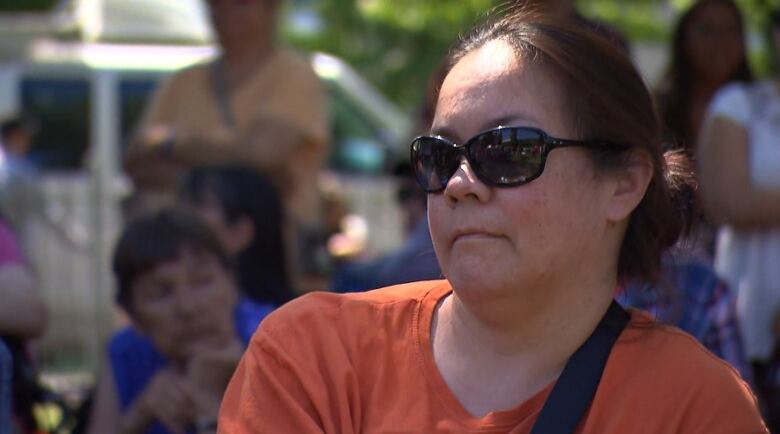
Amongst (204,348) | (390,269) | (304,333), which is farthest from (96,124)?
(304,333)

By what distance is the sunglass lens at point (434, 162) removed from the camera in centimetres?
255

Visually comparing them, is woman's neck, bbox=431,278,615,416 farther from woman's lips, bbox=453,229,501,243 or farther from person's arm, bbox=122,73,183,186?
person's arm, bbox=122,73,183,186

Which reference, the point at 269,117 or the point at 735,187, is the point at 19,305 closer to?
the point at 269,117

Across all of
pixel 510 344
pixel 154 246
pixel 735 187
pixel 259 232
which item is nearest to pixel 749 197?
pixel 735 187

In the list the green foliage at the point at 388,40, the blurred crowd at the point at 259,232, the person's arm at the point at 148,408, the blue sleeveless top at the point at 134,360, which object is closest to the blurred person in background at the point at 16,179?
the blurred crowd at the point at 259,232

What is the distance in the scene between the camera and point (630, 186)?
8.71 feet

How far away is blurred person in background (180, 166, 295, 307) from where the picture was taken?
16.0 feet

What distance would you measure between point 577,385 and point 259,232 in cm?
264

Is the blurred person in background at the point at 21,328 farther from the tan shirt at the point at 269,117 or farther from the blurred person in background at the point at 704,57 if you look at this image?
the blurred person in background at the point at 704,57

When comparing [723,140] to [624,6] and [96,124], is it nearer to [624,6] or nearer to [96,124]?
[96,124]

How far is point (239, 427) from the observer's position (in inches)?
99.1

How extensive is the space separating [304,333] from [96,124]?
7.77 meters

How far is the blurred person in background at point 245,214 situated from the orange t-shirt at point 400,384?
2189 millimetres

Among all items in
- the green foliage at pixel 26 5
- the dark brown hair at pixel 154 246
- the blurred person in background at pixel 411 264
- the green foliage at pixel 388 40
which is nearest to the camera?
the blurred person in background at pixel 411 264
